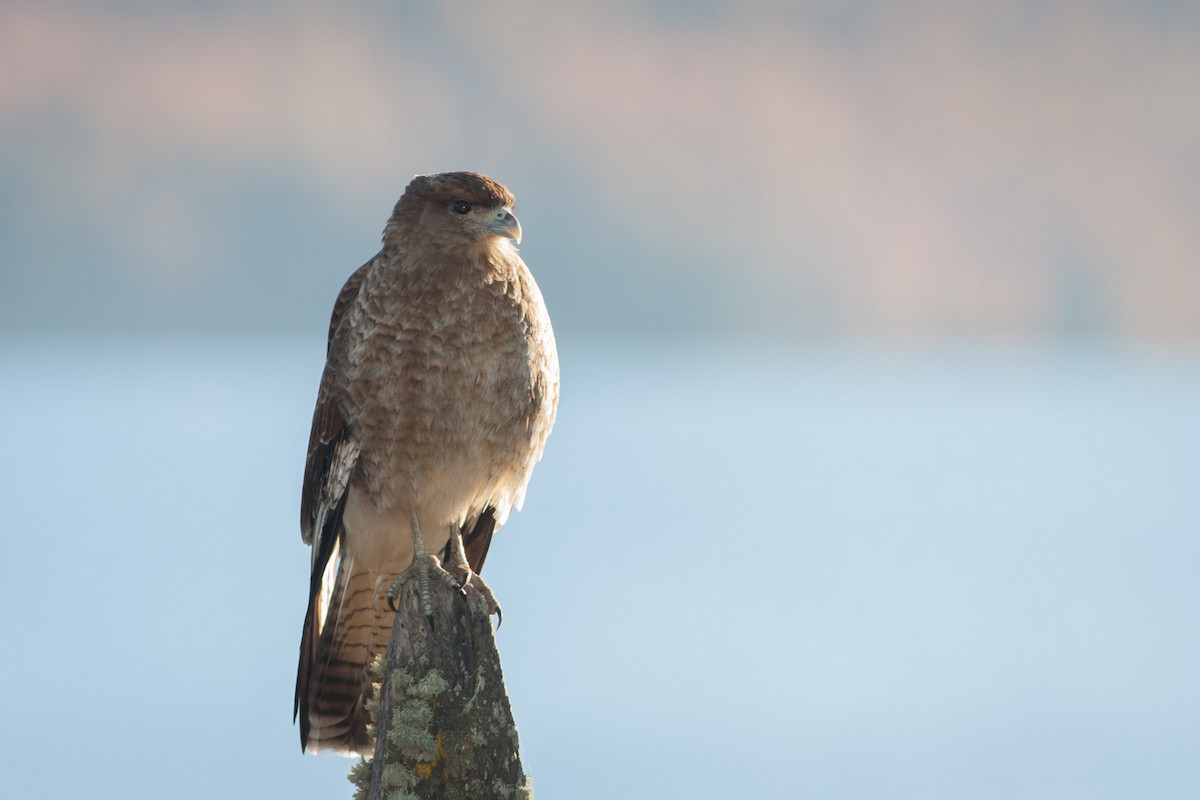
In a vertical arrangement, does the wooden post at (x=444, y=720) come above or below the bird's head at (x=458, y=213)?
below

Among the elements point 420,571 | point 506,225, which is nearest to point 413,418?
point 420,571

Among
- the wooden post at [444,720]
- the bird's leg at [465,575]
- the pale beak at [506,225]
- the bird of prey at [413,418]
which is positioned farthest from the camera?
the pale beak at [506,225]

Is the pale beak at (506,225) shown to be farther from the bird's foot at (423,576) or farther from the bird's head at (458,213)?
the bird's foot at (423,576)

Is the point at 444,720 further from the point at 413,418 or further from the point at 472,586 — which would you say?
the point at 413,418

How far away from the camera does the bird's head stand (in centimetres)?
432

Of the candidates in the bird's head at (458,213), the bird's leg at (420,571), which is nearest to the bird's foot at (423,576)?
the bird's leg at (420,571)

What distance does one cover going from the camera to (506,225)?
4.32 meters

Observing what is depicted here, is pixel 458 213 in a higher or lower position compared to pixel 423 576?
higher

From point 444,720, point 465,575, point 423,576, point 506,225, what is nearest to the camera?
point 444,720

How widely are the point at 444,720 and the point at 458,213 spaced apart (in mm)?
1764

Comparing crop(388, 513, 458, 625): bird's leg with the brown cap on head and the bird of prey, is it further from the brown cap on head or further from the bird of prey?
the brown cap on head

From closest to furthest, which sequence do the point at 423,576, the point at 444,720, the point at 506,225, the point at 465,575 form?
the point at 444,720 → the point at 423,576 → the point at 465,575 → the point at 506,225

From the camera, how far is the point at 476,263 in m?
4.27

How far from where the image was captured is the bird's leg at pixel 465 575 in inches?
158
